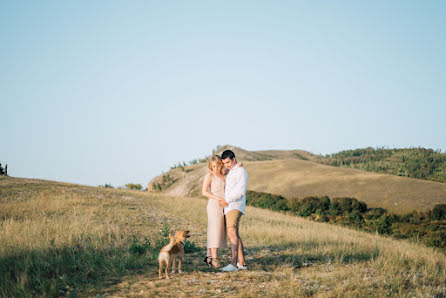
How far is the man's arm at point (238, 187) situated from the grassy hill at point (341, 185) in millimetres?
23464

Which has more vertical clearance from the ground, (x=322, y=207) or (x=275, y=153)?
(x=275, y=153)

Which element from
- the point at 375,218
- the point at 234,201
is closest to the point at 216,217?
Result: the point at 234,201

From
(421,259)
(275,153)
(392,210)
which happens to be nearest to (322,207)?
(392,210)

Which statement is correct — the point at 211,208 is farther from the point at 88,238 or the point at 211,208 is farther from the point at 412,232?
the point at 412,232

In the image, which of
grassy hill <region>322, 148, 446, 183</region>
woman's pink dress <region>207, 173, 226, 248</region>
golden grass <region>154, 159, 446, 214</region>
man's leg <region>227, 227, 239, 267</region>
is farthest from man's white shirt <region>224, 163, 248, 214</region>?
grassy hill <region>322, 148, 446, 183</region>

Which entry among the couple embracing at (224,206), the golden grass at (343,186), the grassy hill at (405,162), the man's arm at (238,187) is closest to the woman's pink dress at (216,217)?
the couple embracing at (224,206)

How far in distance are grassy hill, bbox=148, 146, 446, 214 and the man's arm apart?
23.5m

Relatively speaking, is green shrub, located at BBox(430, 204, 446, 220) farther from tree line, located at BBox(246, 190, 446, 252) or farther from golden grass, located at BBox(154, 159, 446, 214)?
golden grass, located at BBox(154, 159, 446, 214)

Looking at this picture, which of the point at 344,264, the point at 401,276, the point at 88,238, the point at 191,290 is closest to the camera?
the point at 191,290

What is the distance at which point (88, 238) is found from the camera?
30.6ft

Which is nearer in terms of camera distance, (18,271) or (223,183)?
(18,271)

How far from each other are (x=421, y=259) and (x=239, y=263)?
5.40 m

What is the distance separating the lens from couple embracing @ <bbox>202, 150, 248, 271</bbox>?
7164mm

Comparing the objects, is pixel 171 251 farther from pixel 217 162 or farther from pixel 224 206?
pixel 217 162
